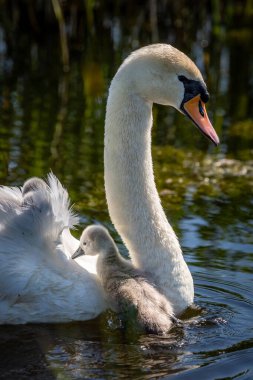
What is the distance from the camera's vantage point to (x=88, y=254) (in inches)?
257

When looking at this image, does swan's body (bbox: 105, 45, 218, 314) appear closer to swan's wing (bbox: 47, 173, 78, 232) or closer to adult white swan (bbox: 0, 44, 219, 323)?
adult white swan (bbox: 0, 44, 219, 323)

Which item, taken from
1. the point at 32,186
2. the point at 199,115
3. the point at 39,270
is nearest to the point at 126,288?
the point at 39,270

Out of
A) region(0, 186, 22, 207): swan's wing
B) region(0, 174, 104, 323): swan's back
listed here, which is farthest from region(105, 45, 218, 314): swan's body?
region(0, 186, 22, 207): swan's wing

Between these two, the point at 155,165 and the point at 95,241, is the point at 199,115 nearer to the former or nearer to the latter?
the point at 95,241

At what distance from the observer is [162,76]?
658cm

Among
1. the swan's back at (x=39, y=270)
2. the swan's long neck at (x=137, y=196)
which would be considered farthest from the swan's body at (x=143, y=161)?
the swan's back at (x=39, y=270)

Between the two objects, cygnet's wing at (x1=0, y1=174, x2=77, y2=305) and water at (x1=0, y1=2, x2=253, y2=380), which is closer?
water at (x1=0, y1=2, x2=253, y2=380)

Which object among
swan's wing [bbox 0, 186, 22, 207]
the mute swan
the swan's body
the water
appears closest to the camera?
the water

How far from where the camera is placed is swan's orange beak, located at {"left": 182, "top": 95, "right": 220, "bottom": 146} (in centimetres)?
675

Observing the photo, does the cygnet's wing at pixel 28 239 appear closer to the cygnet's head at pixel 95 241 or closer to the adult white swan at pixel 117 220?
the adult white swan at pixel 117 220

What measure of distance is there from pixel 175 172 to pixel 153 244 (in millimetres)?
3635

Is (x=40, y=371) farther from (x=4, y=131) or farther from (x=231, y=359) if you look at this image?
(x=4, y=131)

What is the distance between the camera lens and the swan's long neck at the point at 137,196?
664 centimetres

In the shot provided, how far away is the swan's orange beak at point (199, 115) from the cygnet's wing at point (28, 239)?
1160 millimetres
